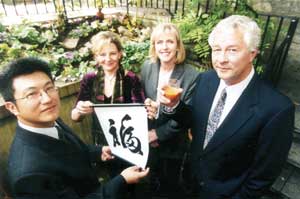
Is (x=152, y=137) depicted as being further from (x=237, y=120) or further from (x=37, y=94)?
→ (x=37, y=94)

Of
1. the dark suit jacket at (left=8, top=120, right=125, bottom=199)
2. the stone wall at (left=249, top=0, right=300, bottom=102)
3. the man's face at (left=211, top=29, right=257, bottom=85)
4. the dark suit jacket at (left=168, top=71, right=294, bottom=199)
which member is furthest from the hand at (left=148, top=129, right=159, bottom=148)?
Answer: the stone wall at (left=249, top=0, right=300, bottom=102)

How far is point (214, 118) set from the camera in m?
2.26

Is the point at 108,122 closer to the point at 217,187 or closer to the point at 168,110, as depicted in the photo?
the point at 168,110

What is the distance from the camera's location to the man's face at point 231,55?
6.17 ft

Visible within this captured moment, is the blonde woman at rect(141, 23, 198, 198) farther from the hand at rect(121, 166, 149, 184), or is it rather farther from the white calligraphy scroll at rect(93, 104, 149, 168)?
the hand at rect(121, 166, 149, 184)

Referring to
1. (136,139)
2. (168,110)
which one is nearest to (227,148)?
(168,110)

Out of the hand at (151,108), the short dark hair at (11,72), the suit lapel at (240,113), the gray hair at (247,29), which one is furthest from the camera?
the hand at (151,108)

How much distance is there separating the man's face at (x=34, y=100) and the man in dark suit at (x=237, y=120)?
92cm

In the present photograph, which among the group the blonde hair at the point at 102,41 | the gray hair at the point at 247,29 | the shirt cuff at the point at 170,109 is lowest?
the shirt cuff at the point at 170,109

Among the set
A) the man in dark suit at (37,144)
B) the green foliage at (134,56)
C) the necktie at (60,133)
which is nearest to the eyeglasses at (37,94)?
the man in dark suit at (37,144)

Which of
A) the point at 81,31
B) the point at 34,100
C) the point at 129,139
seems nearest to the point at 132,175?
the point at 129,139

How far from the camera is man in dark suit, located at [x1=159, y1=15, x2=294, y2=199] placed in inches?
74.4

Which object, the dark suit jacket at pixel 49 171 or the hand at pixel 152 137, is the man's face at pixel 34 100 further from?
the hand at pixel 152 137

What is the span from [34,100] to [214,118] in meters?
1.59
